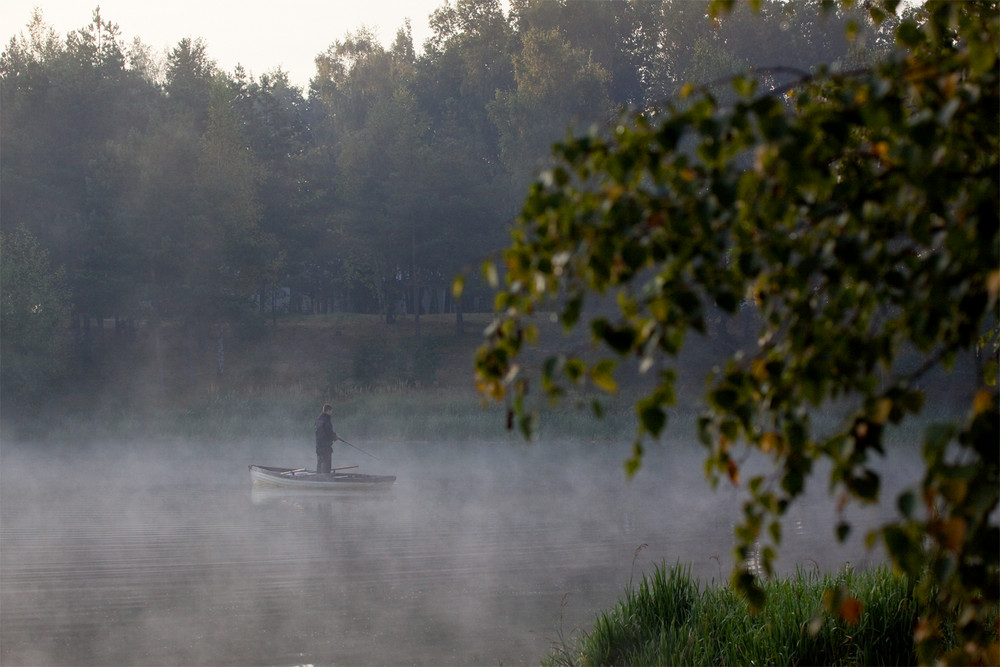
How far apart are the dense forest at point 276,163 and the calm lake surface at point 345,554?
35.8 ft

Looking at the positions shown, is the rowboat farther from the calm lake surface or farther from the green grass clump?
the green grass clump

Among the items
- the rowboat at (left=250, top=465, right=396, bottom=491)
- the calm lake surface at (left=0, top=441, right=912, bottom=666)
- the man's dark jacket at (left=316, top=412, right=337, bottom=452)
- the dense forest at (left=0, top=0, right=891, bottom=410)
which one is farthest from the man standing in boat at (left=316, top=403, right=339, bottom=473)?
the dense forest at (left=0, top=0, right=891, bottom=410)

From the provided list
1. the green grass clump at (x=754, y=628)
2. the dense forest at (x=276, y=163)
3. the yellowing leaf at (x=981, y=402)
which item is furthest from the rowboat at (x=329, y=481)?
the yellowing leaf at (x=981, y=402)

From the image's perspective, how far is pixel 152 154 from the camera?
118 feet

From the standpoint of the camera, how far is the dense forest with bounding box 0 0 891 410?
35.9m

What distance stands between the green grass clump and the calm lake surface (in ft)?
3.31

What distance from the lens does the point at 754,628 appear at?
271 inches

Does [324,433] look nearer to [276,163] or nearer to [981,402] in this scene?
[981,402]

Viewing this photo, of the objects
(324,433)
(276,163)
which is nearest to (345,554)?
(324,433)

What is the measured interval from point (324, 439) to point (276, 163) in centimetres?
2515

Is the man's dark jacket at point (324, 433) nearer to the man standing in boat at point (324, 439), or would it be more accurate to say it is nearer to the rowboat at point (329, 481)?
the man standing in boat at point (324, 439)

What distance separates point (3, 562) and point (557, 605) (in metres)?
7.90

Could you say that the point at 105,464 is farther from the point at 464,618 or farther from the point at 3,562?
the point at 464,618

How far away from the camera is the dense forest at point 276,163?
→ 1412 inches
